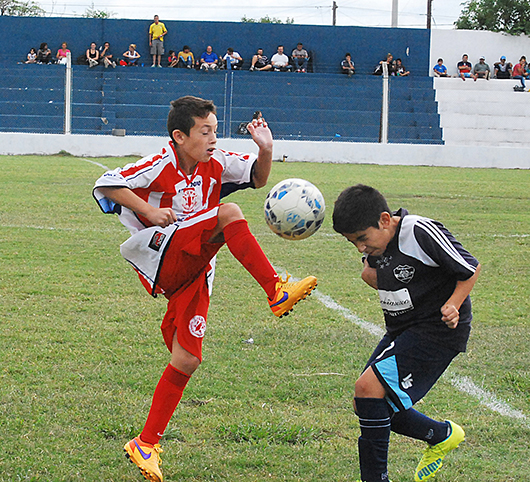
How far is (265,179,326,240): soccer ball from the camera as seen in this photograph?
3.40 m

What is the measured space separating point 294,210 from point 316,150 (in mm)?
17431

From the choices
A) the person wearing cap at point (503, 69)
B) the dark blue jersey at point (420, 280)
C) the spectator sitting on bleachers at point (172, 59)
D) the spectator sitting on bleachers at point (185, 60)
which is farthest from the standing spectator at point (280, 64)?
the dark blue jersey at point (420, 280)

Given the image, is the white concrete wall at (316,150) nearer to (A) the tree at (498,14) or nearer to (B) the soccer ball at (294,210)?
(B) the soccer ball at (294,210)

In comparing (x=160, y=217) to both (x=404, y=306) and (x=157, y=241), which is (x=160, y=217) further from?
(x=404, y=306)

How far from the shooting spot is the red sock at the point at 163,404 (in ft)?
10.3

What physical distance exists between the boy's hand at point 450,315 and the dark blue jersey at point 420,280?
118 mm

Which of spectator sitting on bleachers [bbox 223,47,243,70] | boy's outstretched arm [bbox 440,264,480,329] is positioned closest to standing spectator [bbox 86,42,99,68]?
spectator sitting on bleachers [bbox 223,47,243,70]

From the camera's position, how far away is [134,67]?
2634cm

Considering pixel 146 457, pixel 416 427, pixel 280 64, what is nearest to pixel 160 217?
pixel 146 457

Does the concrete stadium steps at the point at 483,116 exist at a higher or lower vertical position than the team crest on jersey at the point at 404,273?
higher

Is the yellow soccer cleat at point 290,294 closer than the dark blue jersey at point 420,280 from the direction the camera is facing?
No

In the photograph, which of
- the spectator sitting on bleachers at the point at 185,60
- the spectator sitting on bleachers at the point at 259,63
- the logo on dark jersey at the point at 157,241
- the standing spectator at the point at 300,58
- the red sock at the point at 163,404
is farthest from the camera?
the standing spectator at the point at 300,58

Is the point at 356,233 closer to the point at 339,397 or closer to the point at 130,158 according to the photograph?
the point at 339,397

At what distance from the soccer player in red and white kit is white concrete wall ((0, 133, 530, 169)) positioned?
655 inches
